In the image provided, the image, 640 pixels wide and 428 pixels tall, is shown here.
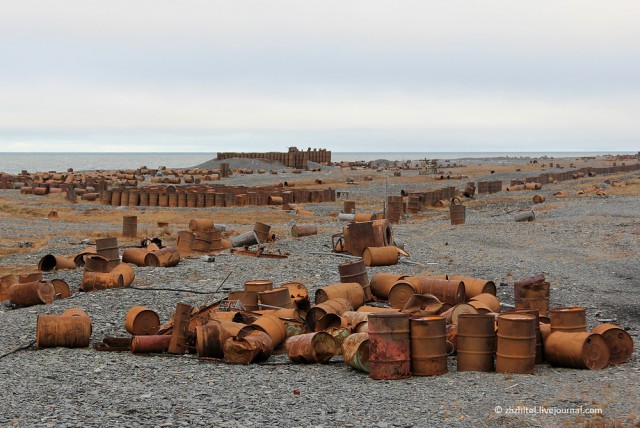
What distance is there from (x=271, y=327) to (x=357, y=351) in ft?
5.99

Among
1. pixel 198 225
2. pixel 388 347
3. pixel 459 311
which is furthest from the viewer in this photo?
pixel 198 225

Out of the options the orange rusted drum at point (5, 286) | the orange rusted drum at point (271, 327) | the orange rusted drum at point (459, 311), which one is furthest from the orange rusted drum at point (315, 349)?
the orange rusted drum at point (5, 286)

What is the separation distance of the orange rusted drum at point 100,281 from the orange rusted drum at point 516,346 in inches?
333

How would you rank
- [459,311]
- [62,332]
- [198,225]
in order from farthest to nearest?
[198,225] < [459,311] < [62,332]

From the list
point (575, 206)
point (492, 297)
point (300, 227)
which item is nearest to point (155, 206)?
point (300, 227)

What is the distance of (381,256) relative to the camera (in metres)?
17.4

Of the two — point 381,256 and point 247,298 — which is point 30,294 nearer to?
point 247,298

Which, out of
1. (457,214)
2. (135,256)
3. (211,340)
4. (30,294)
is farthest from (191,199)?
(211,340)

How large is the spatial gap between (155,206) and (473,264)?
2439 centimetres

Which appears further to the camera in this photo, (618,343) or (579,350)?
(618,343)

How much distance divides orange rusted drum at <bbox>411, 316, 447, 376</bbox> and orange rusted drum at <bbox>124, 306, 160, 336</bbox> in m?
4.33

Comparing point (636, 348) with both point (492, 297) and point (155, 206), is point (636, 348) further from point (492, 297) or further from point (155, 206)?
point (155, 206)

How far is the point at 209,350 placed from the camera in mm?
9906

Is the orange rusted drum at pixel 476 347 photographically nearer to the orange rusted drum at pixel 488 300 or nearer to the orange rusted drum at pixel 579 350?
the orange rusted drum at pixel 579 350
